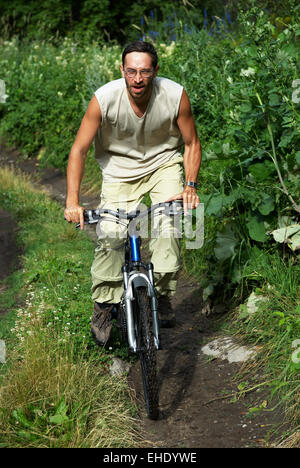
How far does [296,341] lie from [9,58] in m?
11.3

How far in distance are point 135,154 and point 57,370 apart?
1.44 m

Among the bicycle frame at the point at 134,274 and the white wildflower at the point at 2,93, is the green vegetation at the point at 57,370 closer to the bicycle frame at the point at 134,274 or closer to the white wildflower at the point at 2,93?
the bicycle frame at the point at 134,274

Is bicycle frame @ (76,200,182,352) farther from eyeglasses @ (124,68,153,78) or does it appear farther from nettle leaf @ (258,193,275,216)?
nettle leaf @ (258,193,275,216)

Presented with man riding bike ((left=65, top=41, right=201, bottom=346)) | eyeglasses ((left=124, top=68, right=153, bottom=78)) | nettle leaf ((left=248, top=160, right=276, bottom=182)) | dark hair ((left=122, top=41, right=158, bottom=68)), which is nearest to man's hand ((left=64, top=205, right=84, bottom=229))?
man riding bike ((left=65, top=41, right=201, bottom=346))

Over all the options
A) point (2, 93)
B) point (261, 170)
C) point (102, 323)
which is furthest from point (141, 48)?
point (2, 93)

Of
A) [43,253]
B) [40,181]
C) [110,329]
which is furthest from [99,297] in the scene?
[40,181]

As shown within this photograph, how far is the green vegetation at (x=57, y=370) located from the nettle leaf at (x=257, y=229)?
49.0 inches

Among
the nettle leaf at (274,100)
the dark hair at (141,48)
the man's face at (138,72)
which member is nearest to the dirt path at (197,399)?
the nettle leaf at (274,100)

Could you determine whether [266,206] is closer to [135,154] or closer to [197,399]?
[135,154]

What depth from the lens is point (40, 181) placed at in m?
10.0

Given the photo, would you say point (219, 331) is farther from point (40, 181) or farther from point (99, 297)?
point (40, 181)

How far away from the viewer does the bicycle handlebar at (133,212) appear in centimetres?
367

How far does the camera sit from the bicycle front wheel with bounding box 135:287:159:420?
363cm

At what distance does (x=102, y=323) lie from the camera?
4.50m
